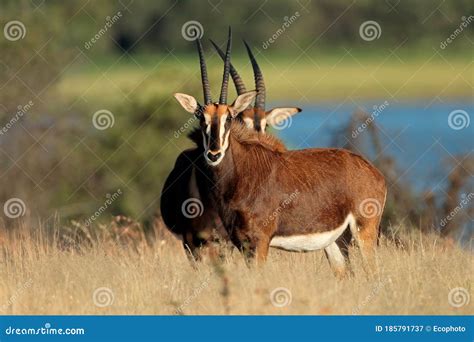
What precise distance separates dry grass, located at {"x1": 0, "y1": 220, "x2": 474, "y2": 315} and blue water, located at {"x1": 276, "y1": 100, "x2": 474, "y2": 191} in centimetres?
534

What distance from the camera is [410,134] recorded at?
112 ft

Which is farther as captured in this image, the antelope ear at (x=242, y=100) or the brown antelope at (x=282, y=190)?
the antelope ear at (x=242, y=100)

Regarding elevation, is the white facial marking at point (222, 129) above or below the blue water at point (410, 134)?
below

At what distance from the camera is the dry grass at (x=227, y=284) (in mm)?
9602

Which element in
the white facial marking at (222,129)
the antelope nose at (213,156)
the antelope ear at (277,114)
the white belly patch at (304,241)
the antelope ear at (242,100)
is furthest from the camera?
the antelope ear at (277,114)

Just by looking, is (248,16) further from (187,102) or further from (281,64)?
(187,102)

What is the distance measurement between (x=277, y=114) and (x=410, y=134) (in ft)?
64.9

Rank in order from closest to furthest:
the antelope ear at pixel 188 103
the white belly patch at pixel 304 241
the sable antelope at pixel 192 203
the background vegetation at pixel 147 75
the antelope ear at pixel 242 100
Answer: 1. the white belly patch at pixel 304 241
2. the antelope ear at pixel 242 100
3. the antelope ear at pixel 188 103
4. the sable antelope at pixel 192 203
5. the background vegetation at pixel 147 75

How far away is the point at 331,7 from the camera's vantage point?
140 feet

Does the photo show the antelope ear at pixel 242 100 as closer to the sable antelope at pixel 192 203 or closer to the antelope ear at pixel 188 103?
the sable antelope at pixel 192 203

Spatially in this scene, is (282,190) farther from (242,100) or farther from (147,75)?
(147,75)

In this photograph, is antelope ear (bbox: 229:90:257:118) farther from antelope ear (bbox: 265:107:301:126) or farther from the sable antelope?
antelope ear (bbox: 265:107:301:126)

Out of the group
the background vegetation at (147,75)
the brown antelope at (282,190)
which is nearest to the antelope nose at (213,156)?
the brown antelope at (282,190)

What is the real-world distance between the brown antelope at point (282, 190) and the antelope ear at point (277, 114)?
2424 millimetres
